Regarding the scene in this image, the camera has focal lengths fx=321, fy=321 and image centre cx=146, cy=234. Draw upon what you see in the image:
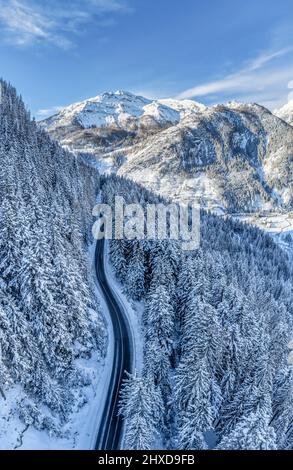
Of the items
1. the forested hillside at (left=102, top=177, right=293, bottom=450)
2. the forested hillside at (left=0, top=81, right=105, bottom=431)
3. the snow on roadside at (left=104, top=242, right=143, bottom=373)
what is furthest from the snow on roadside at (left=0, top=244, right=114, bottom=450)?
the snow on roadside at (left=104, top=242, right=143, bottom=373)

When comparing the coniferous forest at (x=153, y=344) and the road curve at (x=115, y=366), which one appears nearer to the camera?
the coniferous forest at (x=153, y=344)

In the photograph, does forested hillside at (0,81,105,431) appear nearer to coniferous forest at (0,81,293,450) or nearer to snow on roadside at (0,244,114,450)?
coniferous forest at (0,81,293,450)

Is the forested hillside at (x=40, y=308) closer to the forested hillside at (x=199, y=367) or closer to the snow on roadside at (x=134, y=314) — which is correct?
the snow on roadside at (x=134, y=314)

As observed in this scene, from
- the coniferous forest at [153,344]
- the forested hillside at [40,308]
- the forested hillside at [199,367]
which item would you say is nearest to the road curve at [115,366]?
the forested hillside at [199,367]

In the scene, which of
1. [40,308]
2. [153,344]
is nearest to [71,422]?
[153,344]

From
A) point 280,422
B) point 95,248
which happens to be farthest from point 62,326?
point 95,248

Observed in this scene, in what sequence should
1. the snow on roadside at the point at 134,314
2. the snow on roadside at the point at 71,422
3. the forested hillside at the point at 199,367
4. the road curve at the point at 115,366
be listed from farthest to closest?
the snow on roadside at the point at 134,314
the road curve at the point at 115,366
the snow on roadside at the point at 71,422
the forested hillside at the point at 199,367
